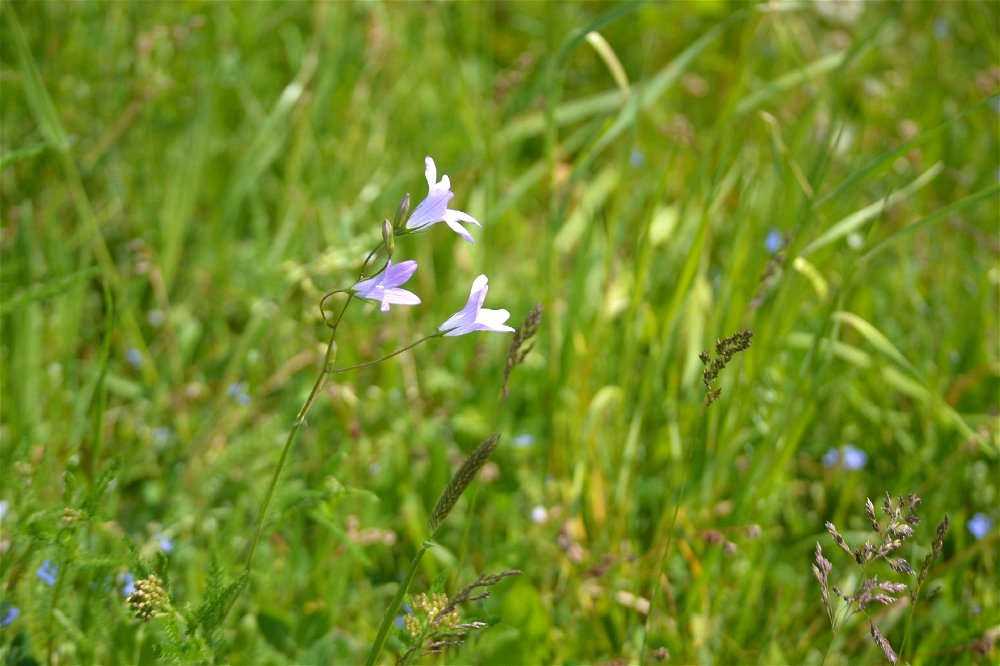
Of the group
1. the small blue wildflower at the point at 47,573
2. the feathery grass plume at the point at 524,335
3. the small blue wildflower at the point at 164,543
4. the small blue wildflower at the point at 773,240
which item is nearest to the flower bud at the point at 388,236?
the feathery grass plume at the point at 524,335

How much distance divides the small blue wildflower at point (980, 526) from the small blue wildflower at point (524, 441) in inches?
40.9

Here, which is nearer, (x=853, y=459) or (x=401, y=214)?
(x=401, y=214)

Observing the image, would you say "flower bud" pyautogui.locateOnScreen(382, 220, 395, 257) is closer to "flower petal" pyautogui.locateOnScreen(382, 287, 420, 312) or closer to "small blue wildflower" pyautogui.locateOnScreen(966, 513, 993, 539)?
"flower petal" pyautogui.locateOnScreen(382, 287, 420, 312)


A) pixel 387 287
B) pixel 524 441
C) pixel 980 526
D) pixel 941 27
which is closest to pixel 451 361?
pixel 524 441

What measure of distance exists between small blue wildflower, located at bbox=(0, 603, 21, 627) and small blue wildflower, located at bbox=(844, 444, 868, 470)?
1878 mm

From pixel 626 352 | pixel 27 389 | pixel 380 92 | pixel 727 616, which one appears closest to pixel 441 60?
pixel 380 92

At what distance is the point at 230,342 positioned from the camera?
9.02ft

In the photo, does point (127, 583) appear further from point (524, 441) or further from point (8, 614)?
point (524, 441)

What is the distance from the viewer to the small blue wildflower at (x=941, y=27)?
4435mm

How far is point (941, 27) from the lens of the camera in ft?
14.9

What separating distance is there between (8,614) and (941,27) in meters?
4.57

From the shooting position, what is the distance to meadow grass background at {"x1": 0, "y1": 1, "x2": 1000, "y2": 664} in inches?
74.2

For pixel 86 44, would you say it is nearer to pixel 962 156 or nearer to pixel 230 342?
pixel 230 342

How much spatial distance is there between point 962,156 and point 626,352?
2206 millimetres
